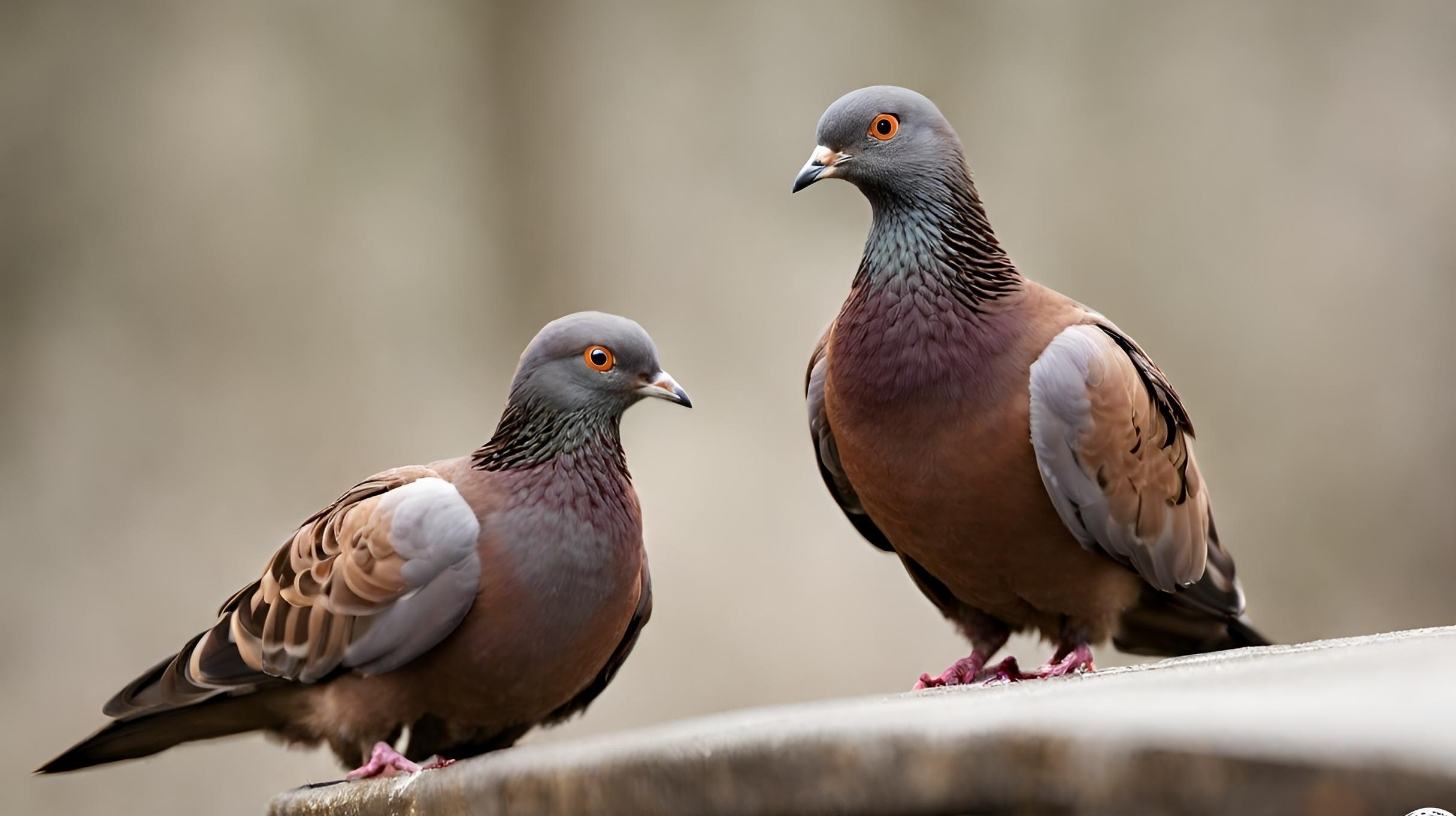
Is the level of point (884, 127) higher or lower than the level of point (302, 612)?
higher

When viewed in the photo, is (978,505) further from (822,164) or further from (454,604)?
(454,604)

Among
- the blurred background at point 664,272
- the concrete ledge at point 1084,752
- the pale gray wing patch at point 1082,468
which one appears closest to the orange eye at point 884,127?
the pale gray wing patch at point 1082,468

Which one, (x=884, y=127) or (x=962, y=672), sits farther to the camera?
(x=962, y=672)

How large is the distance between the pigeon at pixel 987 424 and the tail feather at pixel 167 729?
5.07 ft

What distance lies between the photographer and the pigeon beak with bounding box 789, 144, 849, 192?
3.60 meters

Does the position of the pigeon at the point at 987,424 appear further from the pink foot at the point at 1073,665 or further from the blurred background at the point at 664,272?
the blurred background at the point at 664,272

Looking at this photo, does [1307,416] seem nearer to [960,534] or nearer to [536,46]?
[536,46]

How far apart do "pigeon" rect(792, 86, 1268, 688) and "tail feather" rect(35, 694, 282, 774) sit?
154cm

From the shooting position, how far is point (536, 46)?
321 inches

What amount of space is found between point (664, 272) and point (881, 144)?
4.44 meters

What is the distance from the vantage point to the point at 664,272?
26.5 ft

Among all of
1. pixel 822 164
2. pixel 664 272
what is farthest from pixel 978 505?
pixel 664 272

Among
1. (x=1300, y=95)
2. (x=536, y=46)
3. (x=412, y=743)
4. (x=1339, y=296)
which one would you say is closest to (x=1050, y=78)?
(x=1300, y=95)

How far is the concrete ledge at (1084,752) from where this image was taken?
4.33 feet
